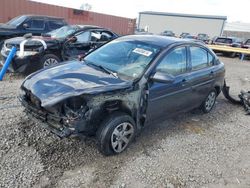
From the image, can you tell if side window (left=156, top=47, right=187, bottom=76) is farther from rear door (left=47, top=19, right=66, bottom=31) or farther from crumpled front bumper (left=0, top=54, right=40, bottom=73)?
rear door (left=47, top=19, right=66, bottom=31)

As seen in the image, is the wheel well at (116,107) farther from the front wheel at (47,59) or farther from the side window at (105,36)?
the side window at (105,36)

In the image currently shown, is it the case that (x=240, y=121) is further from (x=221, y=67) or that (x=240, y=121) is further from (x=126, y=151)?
(x=126, y=151)

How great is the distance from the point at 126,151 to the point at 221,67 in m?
3.15

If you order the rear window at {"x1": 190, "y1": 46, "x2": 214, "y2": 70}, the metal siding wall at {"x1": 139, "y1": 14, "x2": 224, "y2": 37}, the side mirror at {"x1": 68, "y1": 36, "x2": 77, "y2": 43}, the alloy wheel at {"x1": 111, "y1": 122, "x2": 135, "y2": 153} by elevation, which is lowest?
the metal siding wall at {"x1": 139, "y1": 14, "x2": 224, "y2": 37}

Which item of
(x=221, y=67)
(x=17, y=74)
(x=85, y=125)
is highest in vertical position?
(x=221, y=67)

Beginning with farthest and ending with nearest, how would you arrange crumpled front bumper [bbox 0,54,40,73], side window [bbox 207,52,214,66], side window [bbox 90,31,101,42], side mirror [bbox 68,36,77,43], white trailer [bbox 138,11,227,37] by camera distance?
white trailer [bbox 138,11,227,37]
side window [bbox 90,31,101,42]
side mirror [bbox 68,36,77,43]
crumpled front bumper [bbox 0,54,40,73]
side window [bbox 207,52,214,66]

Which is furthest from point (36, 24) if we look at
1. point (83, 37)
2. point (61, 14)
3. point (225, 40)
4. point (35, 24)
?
point (225, 40)

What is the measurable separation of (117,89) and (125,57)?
89 cm

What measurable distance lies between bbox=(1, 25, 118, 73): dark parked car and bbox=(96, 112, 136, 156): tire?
10.7 feet

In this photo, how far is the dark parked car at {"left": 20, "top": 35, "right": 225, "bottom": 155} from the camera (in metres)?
2.91

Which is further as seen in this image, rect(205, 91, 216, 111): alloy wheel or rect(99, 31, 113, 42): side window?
rect(99, 31, 113, 42): side window

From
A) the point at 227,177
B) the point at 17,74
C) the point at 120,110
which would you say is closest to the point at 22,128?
the point at 120,110

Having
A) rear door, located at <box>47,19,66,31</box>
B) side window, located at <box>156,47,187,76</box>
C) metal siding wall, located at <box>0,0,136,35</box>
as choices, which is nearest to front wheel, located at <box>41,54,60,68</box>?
rear door, located at <box>47,19,66,31</box>

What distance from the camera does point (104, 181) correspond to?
2842 millimetres
